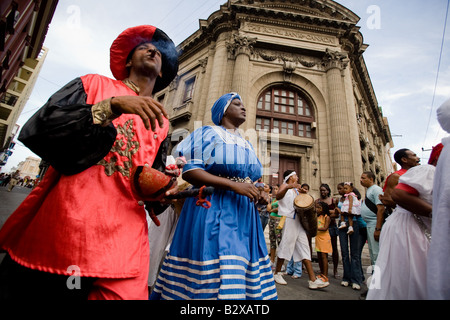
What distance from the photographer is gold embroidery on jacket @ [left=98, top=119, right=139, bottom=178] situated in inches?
40.8

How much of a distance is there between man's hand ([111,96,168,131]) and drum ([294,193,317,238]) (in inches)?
152

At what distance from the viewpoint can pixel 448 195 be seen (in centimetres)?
150

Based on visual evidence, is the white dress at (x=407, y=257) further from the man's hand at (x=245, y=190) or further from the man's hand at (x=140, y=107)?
the man's hand at (x=140, y=107)

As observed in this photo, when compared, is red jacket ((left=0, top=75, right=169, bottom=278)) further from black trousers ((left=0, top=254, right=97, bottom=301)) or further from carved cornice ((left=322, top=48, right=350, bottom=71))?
carved cornice ((left=322, top=48, right=350, bottom=71))

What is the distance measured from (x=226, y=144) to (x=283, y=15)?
54.0ft

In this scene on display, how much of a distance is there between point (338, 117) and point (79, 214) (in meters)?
14.2

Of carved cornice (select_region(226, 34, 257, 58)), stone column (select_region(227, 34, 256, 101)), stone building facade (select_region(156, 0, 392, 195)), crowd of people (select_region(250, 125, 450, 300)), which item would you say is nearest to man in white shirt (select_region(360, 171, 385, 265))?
crowd of people (select_region(250, 125, 450, 300))

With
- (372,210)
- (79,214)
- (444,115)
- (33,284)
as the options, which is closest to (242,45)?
(372,210)

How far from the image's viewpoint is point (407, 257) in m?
2.06

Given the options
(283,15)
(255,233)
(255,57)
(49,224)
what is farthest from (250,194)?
(283,15)

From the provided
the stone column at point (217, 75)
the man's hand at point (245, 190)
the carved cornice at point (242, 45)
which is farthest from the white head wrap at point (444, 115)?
the carved cornice at point (242, 45)

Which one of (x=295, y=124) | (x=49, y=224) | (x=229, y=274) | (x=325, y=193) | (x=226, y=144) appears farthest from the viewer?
(x=295, y=124)
